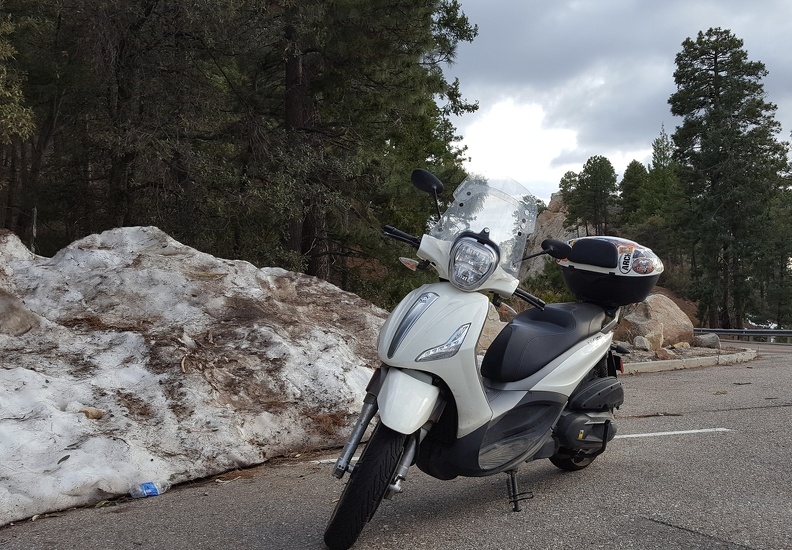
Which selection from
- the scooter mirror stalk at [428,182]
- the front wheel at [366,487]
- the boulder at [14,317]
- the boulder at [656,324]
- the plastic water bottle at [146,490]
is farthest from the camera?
the boulder at [656,324]

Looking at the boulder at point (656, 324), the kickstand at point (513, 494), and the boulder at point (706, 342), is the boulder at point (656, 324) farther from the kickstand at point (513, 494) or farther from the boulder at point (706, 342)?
the kickstand at point (513, 494)

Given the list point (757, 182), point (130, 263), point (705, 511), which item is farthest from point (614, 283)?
point (757, 182)

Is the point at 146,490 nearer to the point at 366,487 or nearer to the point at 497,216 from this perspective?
the point at 366,487

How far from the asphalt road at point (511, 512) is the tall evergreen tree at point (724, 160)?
40911mm

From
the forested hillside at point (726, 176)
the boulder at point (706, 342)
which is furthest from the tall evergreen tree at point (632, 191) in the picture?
the boulder at point (706, 342)

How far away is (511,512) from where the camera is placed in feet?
13.4

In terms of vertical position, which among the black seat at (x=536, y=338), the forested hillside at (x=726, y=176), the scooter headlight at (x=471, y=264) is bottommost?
the black seat at (x=536, y=338)

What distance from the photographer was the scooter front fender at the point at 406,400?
130 inches

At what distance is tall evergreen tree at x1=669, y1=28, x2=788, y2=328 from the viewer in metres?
42.3

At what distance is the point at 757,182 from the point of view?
42375 millimetres

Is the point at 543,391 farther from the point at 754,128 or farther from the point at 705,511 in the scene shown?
the point at 754,128

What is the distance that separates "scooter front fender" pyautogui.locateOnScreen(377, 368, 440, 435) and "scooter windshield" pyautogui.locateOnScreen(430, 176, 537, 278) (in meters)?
0.84

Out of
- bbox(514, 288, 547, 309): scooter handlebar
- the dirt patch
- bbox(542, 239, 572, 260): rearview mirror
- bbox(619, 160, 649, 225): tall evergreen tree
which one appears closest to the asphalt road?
bbox(514, 288, 547, 309): scooter handlebar

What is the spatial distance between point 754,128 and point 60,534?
1792 inches
